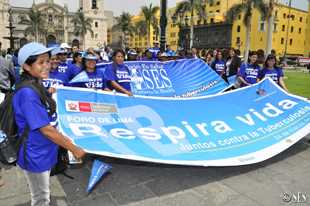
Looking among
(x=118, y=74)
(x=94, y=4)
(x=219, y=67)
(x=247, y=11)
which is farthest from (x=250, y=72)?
(x=94, y=4)

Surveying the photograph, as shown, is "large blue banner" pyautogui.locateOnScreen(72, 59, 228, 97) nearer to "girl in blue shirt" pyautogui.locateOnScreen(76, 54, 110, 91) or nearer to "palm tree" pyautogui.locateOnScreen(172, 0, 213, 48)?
"girl in blue shirt" pyautogui.locateOnScreen(76, 54, 110, 91)

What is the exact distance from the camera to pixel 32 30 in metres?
80.7

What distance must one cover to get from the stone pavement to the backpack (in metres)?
0.97

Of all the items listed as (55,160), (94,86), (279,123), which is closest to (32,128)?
(55,160)

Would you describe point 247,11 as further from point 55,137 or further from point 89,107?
point 55,137

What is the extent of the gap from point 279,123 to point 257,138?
742mm

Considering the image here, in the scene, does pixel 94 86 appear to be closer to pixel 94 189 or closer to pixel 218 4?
pixel 94 189

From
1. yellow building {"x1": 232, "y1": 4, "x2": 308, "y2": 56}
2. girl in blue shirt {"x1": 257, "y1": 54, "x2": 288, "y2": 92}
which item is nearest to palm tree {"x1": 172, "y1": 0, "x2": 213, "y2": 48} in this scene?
yellow building {"x1": 232, "y1": 4, "x2": 308, "y2": 56}

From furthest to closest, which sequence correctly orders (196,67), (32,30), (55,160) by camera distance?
(32,30) < (196,67) < (55,160)

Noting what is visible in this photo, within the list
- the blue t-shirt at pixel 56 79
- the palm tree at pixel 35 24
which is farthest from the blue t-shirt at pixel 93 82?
the palm tree at pixel 35 24

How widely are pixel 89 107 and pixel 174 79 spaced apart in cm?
454

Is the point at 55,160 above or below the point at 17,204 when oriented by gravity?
above

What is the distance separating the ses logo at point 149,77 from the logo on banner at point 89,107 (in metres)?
3.42

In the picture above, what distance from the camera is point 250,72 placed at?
7.12 m
